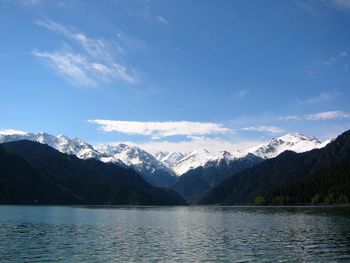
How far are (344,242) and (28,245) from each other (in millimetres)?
54635

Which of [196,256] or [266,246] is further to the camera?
[266,246]

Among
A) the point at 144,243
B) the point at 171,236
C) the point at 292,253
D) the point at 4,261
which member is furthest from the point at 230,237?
the point at 4,261

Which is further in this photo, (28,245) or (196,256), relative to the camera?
(28,245)

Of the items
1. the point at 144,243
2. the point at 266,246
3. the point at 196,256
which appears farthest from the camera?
the point at 144,243

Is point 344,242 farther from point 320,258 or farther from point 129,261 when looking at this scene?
point 129,261

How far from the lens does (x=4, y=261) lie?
200 ft

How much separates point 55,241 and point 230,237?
3421 centimetres

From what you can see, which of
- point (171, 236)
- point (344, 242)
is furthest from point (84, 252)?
point (344, 242)

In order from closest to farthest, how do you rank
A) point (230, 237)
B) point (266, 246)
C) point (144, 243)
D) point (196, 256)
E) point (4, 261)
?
point (4, 261)
point (196, 256)
point (266, 246)
point (144, 243)
point (230, 237)

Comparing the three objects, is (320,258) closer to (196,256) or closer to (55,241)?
(196,256)

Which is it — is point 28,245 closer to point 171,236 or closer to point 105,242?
point 105,242

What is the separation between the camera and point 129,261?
6125 cm

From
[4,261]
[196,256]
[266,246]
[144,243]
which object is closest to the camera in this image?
[4,261]

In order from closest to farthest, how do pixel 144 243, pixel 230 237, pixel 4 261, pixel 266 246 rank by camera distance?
pixel 4 261 < pixel 266 246 < pixel 144 243 < pixel 230 237
